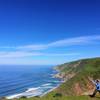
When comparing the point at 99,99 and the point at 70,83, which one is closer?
the point at 99,99

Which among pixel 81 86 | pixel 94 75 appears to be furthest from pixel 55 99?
pixel 94 75

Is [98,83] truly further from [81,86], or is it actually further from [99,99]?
[81,86]

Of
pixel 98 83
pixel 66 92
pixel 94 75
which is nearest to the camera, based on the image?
pixel 98 83

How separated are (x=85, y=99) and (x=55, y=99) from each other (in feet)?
14.7

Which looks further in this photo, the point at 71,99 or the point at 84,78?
the point at 84,78

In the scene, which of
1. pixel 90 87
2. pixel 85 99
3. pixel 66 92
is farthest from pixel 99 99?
pixel 90 87

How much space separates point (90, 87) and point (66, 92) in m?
18.7

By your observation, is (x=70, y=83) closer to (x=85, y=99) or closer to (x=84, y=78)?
(x=84, y=78)

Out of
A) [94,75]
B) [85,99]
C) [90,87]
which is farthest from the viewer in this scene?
[94,75]

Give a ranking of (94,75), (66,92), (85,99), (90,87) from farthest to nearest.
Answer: (94,75) → (90,87) → (66,92) → (85,99)

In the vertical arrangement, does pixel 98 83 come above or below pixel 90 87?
above

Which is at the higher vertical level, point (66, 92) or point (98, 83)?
point (98, 83)

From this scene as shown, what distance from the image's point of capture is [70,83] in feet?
476

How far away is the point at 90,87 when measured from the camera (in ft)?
465
